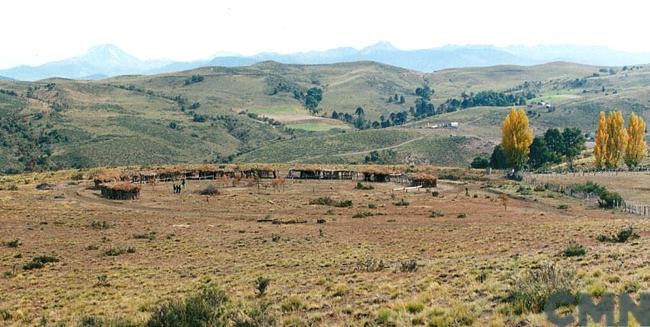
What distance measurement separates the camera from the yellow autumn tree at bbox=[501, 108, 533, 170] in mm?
89656

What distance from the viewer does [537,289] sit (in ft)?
52.9

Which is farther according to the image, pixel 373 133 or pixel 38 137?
pixel 373 133

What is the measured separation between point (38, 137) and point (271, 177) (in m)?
106

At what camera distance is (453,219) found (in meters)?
49.6

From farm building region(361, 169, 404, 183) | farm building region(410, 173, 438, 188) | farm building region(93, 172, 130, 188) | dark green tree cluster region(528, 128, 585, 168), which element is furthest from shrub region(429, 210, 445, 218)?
dark green tree cluster region(528, 128, 585, 168)

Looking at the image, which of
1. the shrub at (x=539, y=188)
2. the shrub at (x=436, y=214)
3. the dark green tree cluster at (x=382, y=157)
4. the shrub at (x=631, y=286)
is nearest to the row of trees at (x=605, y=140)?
the shrub at (x=539, y=188)

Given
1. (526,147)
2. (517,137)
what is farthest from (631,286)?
(526,147)

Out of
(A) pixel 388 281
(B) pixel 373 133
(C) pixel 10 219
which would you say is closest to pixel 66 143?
(B) pixel 373 133

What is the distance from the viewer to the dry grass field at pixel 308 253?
18703 millimetres

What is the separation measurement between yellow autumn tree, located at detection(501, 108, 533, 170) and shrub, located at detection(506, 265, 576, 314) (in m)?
75.1

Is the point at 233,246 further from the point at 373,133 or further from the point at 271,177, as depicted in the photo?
the point at 373,133

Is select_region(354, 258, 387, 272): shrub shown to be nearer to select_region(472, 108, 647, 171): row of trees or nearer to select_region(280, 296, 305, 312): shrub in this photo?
select_region(280, 296, 305, 312): shrub

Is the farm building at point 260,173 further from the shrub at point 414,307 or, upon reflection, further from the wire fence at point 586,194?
the shrub at point 414,307

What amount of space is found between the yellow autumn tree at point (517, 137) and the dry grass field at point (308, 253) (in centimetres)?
2070
